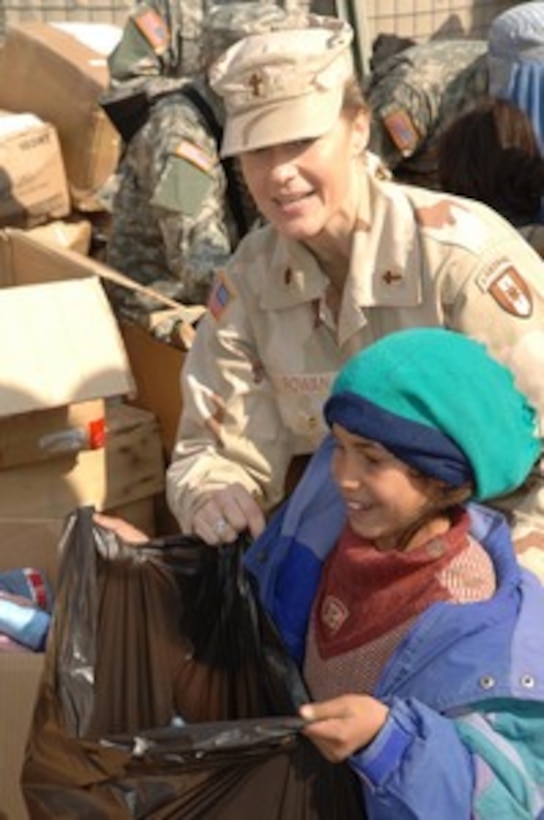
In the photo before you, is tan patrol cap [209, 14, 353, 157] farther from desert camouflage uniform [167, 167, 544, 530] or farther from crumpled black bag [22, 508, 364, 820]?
crumpled black bag [22, 508, 364, 820]

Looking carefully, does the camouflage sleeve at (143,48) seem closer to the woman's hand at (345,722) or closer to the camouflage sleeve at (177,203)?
the camouflage sleeve at (177,203)

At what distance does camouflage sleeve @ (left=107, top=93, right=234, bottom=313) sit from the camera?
3.96 meters

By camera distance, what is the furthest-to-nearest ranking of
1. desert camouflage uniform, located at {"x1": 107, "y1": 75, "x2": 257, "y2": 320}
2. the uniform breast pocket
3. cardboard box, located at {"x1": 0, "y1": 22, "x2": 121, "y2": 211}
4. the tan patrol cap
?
cardboard box, located at {"x1": 0, "y1": 22, "x2": 121, "y2": 211} < desert camouflage uniform, located at {"x1": 107, "y1": 75, "x2": 257, "y2": 320} < the uniform breast pocket < the tan patrol cap

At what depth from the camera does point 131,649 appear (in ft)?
6.73

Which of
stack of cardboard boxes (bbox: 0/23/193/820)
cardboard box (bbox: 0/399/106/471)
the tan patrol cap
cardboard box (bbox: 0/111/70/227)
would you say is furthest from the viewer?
cardboard box (bbox: 0/111/70/227)

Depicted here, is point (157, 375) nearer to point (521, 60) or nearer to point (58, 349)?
point (58, 349)

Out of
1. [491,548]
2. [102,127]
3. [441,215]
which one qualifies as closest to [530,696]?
[491,548]

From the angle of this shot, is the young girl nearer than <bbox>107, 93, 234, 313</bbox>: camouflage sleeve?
Yes

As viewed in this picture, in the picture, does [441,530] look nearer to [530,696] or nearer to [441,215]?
[530,696]

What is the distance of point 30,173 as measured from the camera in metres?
4.83

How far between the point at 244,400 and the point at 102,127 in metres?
2.80

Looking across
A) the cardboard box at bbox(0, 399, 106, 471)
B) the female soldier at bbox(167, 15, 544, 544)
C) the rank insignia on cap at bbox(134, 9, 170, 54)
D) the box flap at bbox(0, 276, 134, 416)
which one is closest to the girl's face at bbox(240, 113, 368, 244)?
the female soldier at bbox(167, 15, 544, 544)

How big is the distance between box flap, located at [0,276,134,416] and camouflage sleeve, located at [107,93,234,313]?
0.47 metres

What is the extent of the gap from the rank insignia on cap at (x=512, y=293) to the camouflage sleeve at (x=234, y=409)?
1.38ft
